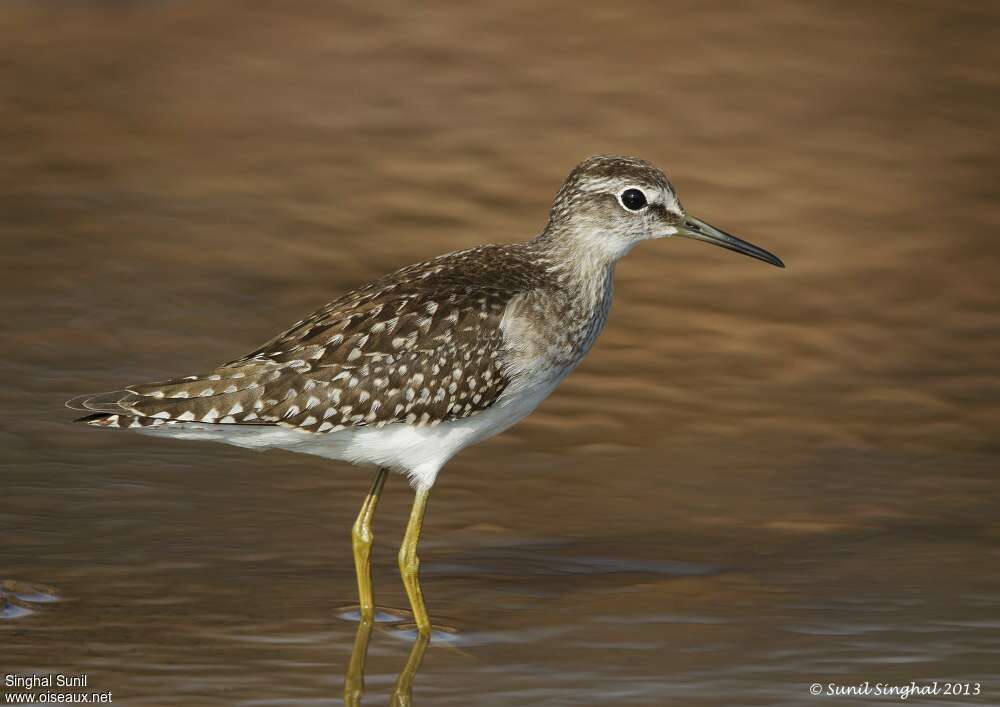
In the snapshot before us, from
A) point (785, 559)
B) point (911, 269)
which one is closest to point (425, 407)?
point (785, 559)

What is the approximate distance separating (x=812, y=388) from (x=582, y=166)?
4094 millimetres

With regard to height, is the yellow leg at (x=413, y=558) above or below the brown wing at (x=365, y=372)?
below

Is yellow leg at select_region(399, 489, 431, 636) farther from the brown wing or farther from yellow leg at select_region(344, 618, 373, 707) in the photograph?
the brown wing

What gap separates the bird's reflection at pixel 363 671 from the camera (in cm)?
956

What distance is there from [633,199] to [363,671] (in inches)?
144

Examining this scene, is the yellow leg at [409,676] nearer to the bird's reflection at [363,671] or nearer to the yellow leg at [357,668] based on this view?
the bird's reflection at [363,671]

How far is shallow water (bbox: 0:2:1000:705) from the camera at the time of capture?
33.9 feet

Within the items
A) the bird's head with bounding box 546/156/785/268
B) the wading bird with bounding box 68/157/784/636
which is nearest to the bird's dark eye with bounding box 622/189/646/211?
the bird's head with bounding box 546/156/785/268

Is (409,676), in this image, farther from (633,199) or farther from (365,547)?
(633,199)

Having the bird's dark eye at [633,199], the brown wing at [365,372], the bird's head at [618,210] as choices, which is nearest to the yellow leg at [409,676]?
the brown wing at [365,372]

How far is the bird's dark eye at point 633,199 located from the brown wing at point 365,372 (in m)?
1.14

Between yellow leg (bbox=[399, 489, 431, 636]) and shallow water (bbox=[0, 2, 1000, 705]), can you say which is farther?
yellow leg (bbox=[399, 489, 431, 636])

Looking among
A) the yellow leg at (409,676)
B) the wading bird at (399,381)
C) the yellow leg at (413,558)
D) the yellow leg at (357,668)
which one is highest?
the wading bird at (399,381)

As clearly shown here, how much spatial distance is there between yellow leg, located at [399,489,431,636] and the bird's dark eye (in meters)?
2.32
